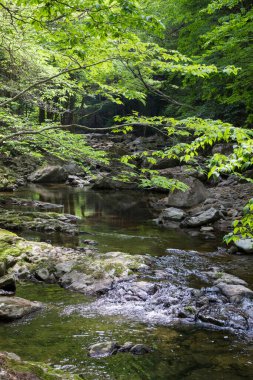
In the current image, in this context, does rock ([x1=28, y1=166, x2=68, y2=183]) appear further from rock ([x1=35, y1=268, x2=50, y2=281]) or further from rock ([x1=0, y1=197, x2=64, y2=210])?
rock ([x1=35, y1=268, x2=50, y2=281])

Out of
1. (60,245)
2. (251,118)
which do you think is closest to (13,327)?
(60,245)

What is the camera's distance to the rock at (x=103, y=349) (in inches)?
178

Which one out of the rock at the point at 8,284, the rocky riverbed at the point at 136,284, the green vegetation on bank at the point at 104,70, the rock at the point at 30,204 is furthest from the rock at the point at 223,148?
the rock at the point at 8,284

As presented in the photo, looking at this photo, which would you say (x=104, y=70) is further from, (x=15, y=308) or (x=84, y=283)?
(x=15, y=308)

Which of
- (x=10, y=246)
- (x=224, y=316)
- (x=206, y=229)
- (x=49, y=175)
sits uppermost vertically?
(x=49, y=175)

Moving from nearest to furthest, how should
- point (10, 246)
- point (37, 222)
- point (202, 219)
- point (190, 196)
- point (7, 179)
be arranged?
point (10, 246), point (37, 222), point (202, 219), point (190, 196), point (7, 179)

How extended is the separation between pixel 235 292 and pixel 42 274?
3976 millimetres

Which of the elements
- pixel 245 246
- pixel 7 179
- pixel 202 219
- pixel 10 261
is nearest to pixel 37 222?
pixel 10 261

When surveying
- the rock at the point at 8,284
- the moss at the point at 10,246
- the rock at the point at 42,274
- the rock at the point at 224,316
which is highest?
the moss at the point at 10,246

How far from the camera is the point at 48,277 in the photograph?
7691mm

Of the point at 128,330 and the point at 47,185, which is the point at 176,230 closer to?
the point at 128,330

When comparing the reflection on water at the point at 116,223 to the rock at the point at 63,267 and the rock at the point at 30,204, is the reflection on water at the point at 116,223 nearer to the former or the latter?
the rock at the point at 30,204

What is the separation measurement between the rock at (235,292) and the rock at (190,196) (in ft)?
34.5

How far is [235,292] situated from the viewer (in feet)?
21.8
